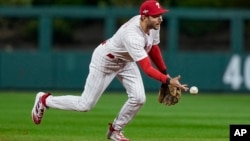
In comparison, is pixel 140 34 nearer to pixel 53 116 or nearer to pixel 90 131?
pixel 90 131

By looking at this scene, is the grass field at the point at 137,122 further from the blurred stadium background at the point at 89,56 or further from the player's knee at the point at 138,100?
the blurred stadium background at the point at 89,56

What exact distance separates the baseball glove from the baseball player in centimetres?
23

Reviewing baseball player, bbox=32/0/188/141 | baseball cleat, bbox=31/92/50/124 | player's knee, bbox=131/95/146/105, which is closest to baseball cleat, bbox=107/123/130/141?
baseball player, bbox=32/0/188/141

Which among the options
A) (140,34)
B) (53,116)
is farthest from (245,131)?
(53,116)

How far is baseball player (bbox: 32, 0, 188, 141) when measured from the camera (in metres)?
11.8

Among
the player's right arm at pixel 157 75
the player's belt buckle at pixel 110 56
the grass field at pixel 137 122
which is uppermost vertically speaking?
the player's belt buckle at pixel 110 56

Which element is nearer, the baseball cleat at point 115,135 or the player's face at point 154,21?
the player's face at point 154,21

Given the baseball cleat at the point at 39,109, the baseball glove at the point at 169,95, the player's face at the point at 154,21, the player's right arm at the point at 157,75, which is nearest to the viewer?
the player's right arm at the point at 157,75

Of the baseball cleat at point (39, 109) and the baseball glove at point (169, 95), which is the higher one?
the baseball glove at point (169, 95)

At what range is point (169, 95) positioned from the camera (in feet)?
40.1

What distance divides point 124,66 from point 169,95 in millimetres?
762

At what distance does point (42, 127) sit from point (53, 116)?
299 centimetres

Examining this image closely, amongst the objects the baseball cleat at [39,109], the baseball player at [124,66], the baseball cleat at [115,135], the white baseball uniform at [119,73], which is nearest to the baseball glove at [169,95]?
the baseball player at [124,66]

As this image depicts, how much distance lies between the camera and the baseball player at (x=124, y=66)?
38.8ft
